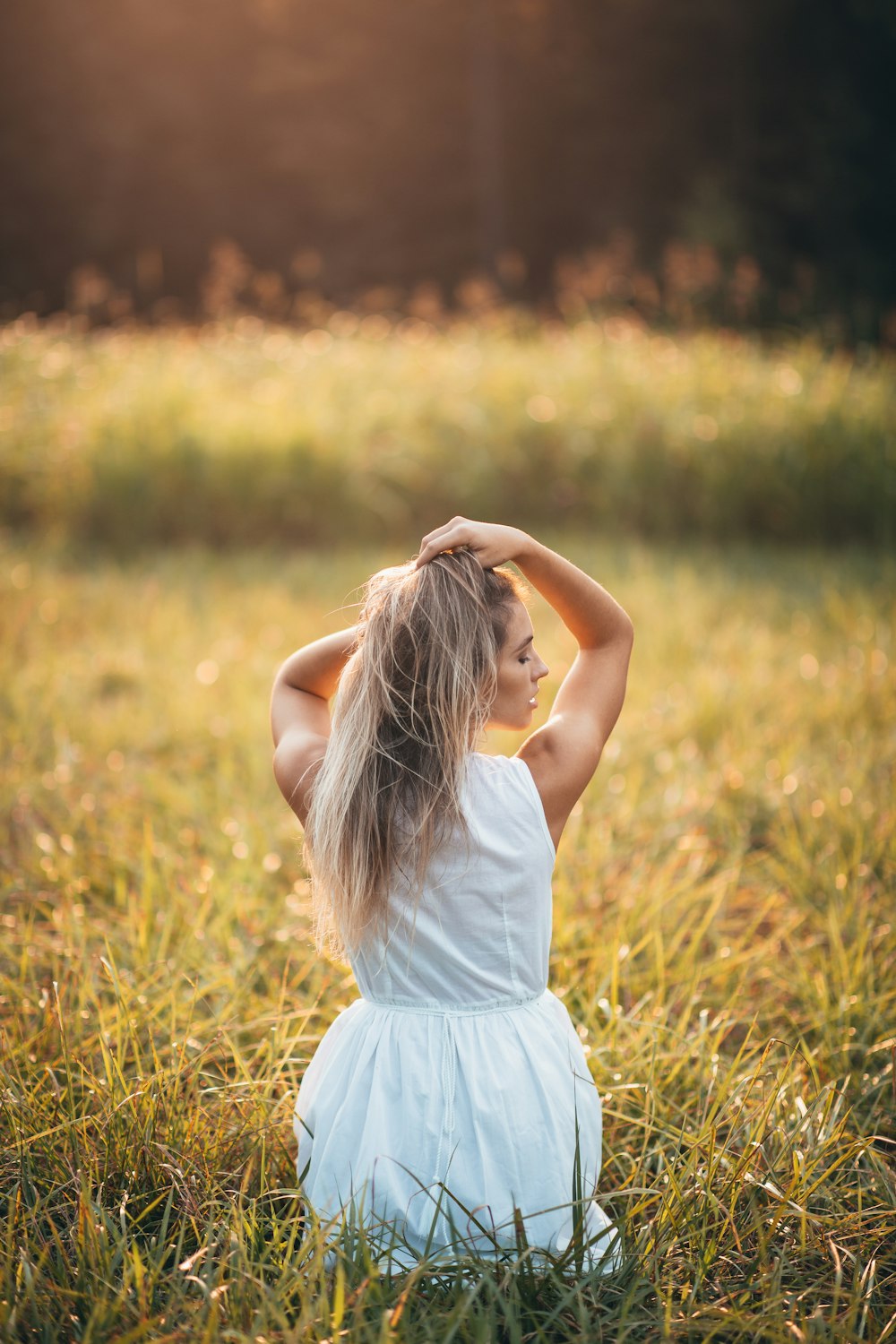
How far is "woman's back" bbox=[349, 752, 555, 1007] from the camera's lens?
1324mm

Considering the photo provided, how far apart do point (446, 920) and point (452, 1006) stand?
12 centimetres

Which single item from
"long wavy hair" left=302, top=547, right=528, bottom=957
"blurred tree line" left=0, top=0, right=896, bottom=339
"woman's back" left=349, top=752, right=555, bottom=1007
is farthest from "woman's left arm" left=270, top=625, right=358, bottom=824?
"blurred tree line" left=0, top=0, right=896, bottom=339

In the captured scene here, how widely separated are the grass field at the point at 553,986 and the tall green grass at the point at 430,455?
2061mm

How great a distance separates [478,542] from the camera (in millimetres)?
1355

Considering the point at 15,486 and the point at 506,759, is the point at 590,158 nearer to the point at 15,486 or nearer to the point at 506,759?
the point at 15,486

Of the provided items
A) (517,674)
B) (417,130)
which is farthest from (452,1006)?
(417,130)

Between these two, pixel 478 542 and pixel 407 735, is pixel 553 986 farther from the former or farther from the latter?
pixel 478 542

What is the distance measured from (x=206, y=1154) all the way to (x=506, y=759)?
0.70m

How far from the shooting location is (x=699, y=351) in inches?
275

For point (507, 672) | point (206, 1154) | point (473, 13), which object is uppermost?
point (473, 13)

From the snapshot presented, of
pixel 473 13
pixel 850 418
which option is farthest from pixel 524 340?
pixel 473 13

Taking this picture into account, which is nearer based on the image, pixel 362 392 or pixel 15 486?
pixel 15 486

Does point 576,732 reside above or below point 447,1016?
above

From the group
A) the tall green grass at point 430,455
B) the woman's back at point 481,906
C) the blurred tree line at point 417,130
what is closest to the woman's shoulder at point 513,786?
the woman's back at point 481,906
